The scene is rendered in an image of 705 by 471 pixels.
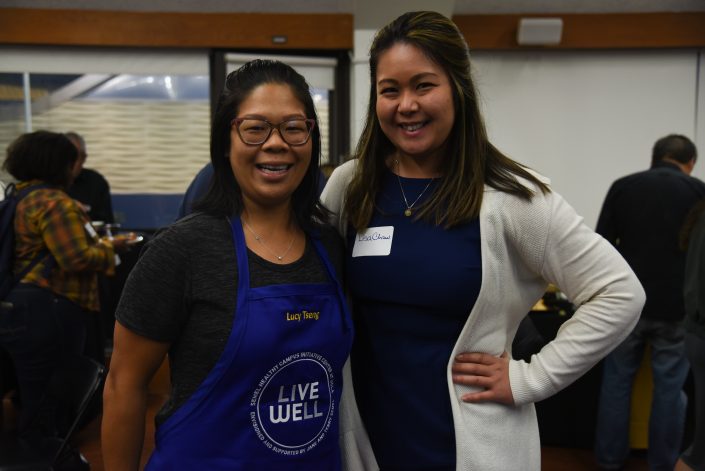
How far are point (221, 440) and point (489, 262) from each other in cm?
57

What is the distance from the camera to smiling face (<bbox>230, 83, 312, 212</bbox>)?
1.16 meters

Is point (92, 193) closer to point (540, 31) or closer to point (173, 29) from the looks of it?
point (173, 29)

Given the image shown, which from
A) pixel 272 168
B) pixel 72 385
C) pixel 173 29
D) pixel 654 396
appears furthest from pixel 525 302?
pixel 173 29

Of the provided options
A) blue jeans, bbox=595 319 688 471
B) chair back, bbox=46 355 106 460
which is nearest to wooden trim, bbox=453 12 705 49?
blue jeans, bbox=595 319 688 471

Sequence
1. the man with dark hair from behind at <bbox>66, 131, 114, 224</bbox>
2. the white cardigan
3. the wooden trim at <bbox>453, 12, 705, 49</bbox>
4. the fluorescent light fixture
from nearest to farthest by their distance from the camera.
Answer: the white cardigan
the man with dark hair from behind at <bbox>66, 131, 114, 224</bbox>
the fluorescent light fixture
the wooden trim at <bbox>453, 12, 705, 49</bbox>

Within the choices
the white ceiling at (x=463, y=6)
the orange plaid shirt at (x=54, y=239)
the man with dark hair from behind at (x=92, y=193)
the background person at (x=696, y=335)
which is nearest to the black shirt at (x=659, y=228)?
the background person at (x=696, y=335)

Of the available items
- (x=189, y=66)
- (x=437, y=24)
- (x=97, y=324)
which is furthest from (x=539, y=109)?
(x=437, y=24)

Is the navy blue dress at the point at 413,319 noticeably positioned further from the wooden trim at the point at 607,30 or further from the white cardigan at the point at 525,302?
the wooden trim at the point at 607,30

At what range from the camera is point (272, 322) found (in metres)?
1.11

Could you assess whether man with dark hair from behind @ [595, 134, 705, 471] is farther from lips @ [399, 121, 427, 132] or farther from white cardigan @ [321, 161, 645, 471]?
lips @ [399, 121, 427, 132]

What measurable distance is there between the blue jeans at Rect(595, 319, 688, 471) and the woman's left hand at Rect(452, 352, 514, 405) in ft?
7.46

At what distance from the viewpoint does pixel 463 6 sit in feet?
18.3

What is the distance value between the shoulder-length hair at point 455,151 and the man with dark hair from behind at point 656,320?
234 cm

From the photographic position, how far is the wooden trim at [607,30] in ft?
18.2
